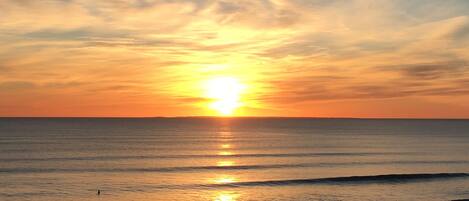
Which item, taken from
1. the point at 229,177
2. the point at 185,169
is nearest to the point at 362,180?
the point at 229,177

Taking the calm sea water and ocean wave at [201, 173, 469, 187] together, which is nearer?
the calm sea water

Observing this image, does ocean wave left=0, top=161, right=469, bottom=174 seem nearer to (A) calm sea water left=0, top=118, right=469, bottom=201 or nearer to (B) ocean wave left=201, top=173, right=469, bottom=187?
(A) calm sea water left=0, top=118, right=469, bottom=201

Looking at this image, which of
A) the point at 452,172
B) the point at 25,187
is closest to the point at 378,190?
the point at 452,172

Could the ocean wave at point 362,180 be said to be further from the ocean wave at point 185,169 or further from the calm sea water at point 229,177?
the ocean wave at point 185,169

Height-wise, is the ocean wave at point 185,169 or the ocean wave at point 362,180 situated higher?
the ocean wave at point 185,169

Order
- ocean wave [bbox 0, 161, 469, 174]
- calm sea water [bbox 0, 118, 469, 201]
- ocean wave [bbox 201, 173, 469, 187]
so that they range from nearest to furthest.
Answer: calm sea water [bbox 0, 118, 469, 201] < ocean wave [bbox 201, 173, 469, 187] < ocean wave [bbox 0, 161, 469, 174]

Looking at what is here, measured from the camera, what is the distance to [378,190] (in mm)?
53906

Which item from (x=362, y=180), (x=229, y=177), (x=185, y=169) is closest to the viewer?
(x=362, y=180)

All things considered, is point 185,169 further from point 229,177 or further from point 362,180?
point 362,180

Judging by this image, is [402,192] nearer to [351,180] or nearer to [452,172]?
[351,180]

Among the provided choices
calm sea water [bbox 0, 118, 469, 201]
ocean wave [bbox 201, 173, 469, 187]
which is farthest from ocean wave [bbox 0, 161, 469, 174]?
ocean wave [bbox 201, 173, 469, 187]

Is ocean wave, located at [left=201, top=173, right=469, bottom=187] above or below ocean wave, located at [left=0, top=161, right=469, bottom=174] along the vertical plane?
below

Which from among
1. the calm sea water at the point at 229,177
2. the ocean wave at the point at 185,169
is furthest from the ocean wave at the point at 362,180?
the ocean wave at the point at 185,169

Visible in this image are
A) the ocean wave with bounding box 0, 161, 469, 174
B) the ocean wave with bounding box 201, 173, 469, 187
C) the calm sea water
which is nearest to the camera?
the calm sea water
